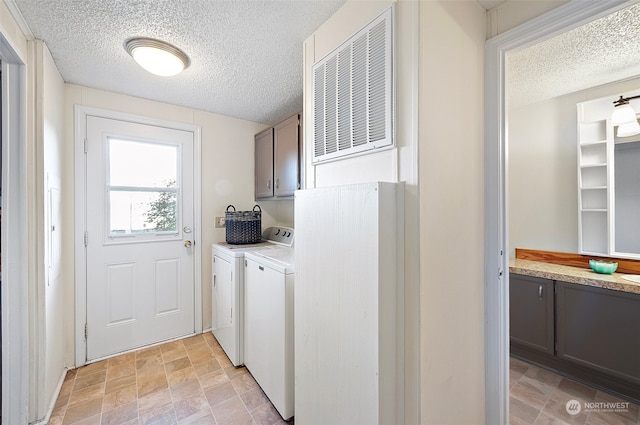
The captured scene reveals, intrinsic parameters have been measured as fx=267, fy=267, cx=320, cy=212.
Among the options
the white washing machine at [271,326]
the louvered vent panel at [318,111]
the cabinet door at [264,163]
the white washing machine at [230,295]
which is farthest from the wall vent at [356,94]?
the cabinet door at [264,163]

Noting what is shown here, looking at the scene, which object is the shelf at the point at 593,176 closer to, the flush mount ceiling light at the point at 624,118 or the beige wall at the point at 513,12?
the flush mount ceiling light at the point at 624,118

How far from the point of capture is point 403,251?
1128mm

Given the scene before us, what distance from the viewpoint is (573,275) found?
1.97 metres

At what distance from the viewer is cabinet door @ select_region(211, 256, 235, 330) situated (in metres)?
2.28

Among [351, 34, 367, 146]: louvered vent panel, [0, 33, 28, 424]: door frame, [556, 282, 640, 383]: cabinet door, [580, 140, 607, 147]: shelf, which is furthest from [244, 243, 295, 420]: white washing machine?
[580, 140, 607, 147]: shelf

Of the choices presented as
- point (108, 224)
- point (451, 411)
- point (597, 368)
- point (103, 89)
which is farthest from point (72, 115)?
point (597, 368)

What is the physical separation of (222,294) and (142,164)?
1467 millimetres

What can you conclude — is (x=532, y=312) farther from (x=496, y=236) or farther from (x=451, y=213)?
(x=451, y=213)

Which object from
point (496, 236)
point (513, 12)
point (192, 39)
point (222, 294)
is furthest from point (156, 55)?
point (496, 236)

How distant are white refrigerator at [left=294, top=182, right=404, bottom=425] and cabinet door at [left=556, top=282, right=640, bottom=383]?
1.76 metres

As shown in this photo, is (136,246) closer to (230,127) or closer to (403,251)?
(230,127)

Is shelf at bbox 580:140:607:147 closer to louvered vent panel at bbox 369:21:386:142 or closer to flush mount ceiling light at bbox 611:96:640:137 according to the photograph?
flush mount ceiling light at bbox 611:96:640:137

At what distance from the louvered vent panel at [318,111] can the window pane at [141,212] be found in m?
1.89

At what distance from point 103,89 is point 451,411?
11.1 feet
